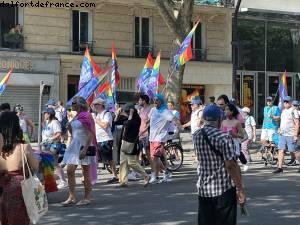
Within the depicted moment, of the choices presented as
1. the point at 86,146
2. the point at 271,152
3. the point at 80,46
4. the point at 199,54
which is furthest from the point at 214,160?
the point at 199,54

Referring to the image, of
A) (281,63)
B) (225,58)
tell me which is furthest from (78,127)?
(281,63)

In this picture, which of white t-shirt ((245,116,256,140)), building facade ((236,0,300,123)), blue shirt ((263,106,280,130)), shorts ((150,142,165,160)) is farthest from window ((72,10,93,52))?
shorts ((150,142,165,160))

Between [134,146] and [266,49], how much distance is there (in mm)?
21948

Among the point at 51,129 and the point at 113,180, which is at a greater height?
the point at 51,129

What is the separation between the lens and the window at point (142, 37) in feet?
96.4

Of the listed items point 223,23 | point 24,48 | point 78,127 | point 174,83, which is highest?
point 223,23

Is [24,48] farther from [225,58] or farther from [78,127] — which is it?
[78,127]

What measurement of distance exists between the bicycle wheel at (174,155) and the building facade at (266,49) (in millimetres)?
17188

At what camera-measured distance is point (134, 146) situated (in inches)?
480

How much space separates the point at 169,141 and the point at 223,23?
17744mm

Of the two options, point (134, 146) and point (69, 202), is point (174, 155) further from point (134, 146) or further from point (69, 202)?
point (69, 202)

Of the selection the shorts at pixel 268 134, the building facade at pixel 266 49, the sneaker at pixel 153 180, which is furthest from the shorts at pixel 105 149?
the building facade at pixel 266 49

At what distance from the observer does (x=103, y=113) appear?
43.1ft

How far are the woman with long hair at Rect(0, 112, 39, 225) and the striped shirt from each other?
158 centimetres
